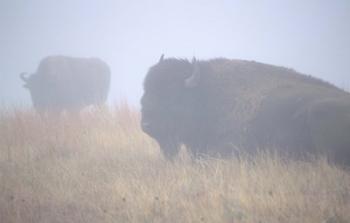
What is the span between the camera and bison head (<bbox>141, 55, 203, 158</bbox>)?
8.23m

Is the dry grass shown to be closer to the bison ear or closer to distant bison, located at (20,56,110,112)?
the bison ear

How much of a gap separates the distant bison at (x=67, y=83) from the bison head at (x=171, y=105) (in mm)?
9024

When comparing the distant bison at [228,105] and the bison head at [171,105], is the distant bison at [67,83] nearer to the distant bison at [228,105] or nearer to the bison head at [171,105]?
the bison head at [171,105]

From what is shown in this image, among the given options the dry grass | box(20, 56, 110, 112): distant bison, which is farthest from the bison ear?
box(20, 56, 110, 112): distant bison

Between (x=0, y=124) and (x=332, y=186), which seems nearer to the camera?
(x=332, y=186)

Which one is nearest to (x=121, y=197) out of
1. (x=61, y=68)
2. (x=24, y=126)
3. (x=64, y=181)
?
(x=64, y=181)

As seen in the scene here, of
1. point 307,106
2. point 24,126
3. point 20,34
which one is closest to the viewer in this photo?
point 307,106

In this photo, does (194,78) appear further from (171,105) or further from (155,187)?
(155,187)

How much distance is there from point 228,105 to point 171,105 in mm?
1125

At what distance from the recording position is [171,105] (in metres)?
8.32

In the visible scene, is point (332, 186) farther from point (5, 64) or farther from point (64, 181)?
point (5, 64)

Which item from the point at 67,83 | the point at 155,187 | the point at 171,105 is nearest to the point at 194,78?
the point at 171,105

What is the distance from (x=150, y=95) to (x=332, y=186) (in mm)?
3985

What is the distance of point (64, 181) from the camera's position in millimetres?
6879
